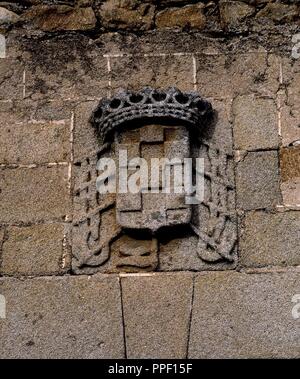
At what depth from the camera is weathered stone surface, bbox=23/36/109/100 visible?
4844mm

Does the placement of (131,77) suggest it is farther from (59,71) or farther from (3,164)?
(3,164)

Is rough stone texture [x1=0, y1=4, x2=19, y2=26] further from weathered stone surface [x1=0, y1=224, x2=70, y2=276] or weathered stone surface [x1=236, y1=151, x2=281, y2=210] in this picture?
weathered stone surface [x1=236, y1=151, x2=281, y2=210]

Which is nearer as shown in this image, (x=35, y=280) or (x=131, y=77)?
(x=35, y=280)

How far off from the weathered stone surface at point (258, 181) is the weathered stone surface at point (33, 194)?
764mm

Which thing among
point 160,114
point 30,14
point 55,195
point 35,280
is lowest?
point 35,280

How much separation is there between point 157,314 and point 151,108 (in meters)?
0.89

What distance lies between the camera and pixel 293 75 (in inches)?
188

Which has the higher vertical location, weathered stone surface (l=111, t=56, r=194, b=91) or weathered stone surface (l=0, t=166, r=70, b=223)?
weathered stone surface (l=111, t=56, r=194, b=91)

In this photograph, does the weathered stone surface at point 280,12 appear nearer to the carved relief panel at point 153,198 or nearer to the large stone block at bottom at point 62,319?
the carved relief panel at point 153,198

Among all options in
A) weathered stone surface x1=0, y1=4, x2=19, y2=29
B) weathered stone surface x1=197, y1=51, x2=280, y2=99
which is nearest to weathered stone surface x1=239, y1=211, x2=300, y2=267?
weathered stone surface x1=197, y1=51, x2=280, y2=99

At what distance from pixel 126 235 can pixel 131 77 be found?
0.80 m

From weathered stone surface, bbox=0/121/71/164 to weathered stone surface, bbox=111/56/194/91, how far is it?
0.35 m

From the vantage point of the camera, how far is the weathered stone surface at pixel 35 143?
4.71 metres

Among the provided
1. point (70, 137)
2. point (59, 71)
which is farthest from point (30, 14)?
point (70, 137)
